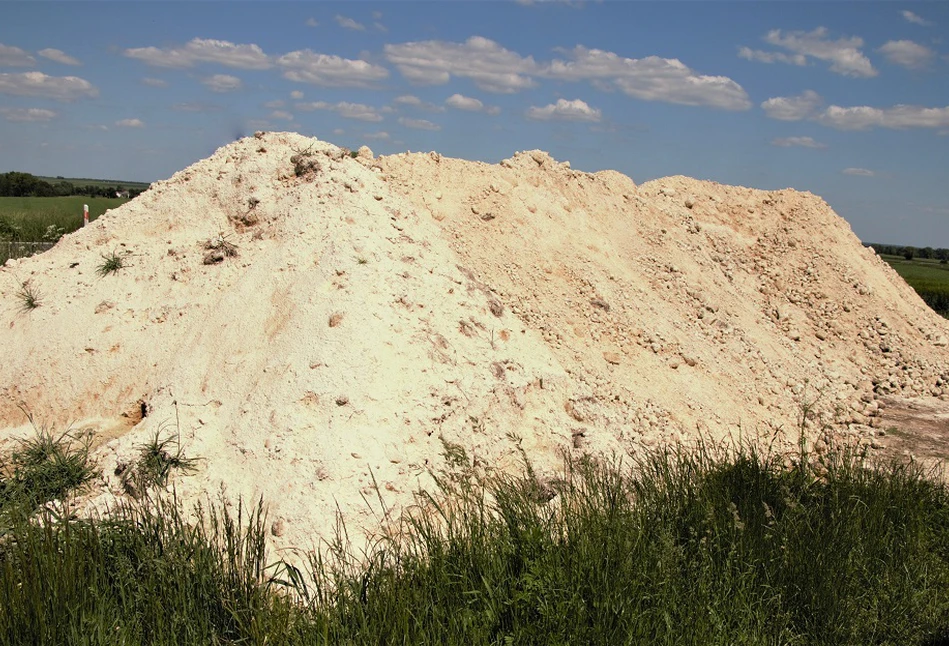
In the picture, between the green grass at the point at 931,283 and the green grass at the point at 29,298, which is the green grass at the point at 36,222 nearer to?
the green grass at the point at 29,298

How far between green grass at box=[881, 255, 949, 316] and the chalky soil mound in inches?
349

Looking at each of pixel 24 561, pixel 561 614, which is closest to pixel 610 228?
pixel 561 614

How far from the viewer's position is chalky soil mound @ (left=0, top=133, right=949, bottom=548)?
212 inches

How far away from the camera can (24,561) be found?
11.7 feet

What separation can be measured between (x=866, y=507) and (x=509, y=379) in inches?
107

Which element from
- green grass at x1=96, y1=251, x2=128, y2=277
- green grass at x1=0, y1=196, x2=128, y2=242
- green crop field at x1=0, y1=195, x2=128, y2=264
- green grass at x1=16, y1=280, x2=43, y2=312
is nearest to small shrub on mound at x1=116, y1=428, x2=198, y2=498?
green grass at x1=96, y1=251, x2=128, y2=277

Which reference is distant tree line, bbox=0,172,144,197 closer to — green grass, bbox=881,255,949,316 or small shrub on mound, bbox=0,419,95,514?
small shrub on mound, bbox=0,419,95,514

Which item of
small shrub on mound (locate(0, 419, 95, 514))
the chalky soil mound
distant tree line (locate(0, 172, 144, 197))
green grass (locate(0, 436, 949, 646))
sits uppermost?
distant tree line (locate(0, 172, 144, 197))

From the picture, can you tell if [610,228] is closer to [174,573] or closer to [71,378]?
[71,378]

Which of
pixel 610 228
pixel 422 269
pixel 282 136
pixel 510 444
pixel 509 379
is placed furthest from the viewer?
pixel 610 228

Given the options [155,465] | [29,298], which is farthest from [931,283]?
[155,465]

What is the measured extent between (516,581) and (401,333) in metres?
2.80

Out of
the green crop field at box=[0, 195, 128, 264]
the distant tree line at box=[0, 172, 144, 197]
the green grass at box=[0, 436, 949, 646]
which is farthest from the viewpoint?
the distant tree line at box=[0, 172, 144, 197]

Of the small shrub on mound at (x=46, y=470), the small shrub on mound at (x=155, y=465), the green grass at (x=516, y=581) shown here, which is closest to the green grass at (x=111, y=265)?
the small shrub on mound at (x=46, y=470)
